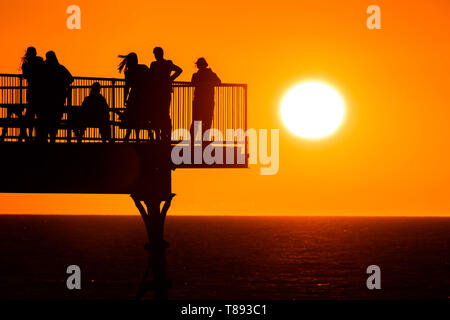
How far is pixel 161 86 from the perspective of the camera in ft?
68.5

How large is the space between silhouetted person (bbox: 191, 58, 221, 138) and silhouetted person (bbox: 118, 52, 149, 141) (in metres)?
1.60

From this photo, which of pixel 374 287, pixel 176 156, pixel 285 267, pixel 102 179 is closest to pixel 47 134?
pixel 102 179

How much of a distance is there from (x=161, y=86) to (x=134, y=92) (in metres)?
0.70

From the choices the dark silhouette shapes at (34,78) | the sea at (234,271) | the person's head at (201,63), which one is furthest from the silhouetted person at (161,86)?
the sea at (234,271)

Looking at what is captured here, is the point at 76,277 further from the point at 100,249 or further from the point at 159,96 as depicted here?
the point at 159,96

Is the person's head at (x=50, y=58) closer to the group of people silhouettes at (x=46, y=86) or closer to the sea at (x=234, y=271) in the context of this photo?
the group of people silhouettes at (x=46, y=86)

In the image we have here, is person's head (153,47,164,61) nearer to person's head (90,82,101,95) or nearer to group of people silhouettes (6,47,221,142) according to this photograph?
group of people silhouettes (6,47,221,142)

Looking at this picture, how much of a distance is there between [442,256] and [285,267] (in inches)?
1391

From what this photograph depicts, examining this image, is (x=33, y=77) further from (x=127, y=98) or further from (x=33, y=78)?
(x=127, y=98)

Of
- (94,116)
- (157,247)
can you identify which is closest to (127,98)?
(94,116)

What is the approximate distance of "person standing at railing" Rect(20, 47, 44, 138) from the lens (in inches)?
816

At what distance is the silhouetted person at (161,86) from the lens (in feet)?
68.2

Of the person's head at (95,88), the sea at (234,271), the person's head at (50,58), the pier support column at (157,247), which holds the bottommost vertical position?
the sea at (234,271)
